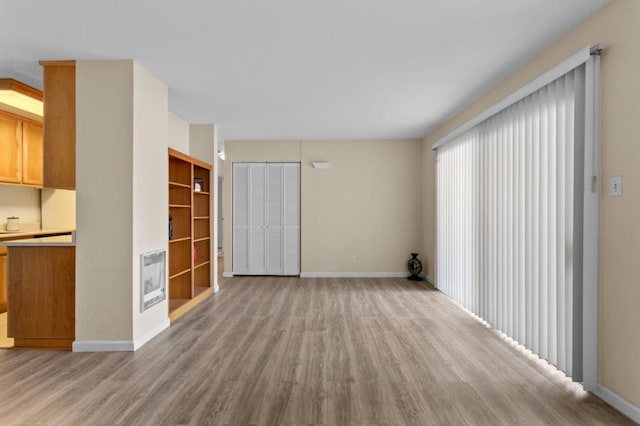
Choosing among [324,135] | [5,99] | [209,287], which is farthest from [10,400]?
[324,135]

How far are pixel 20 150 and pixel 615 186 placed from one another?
6.63 metres

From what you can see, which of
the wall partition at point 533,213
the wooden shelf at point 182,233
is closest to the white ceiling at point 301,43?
the wall partition at point 533,213

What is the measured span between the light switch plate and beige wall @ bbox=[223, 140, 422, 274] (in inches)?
191

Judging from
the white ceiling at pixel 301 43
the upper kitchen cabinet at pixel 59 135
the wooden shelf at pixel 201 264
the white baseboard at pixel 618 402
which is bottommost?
the white baseboard at pixel 618 402

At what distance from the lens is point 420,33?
2996 millimetres

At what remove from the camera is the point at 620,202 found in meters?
2.44

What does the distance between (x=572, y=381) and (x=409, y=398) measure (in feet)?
4.22

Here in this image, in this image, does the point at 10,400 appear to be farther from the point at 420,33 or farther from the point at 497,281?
the point at 497,281

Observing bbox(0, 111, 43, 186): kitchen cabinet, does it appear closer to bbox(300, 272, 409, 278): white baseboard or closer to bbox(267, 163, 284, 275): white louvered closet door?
bbox(267, 163, 284, 275): white louvered closet door

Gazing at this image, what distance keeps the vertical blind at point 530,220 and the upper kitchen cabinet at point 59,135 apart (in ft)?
13.9

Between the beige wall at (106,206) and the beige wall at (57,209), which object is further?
the beige wall at (57,209)

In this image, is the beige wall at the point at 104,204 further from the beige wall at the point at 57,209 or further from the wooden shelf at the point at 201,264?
the beige wall at the point at 57,209

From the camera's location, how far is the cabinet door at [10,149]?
15.9 ft

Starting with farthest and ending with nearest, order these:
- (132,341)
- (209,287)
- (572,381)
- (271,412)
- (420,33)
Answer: (209,287) < (132,341) < (420,33) < (572,381) < (271,412)
